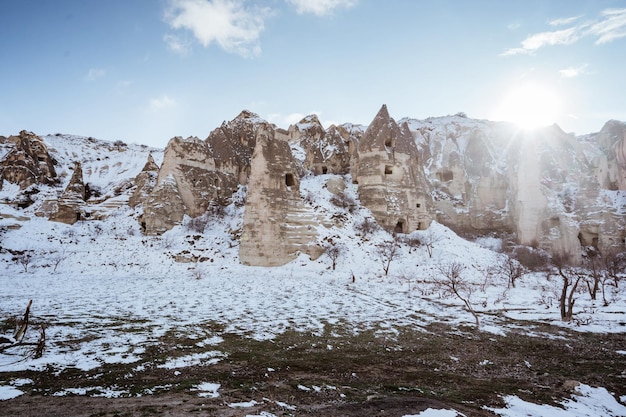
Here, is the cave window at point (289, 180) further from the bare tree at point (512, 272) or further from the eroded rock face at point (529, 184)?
the eroded rock face at point (529, 184)

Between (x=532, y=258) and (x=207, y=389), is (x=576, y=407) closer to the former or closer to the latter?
(x=207, y=389)

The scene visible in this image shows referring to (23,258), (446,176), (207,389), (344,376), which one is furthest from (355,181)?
(207,389)

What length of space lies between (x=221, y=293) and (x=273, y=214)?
8963 mm

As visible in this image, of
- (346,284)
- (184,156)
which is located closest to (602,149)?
(346,284)

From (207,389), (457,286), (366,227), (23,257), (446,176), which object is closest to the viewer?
(207,389)

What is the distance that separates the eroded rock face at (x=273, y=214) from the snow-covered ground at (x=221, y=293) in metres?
0.91

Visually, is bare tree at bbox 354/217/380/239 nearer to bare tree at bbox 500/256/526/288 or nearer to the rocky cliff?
the rocky cliff

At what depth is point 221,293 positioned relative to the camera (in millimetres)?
13133

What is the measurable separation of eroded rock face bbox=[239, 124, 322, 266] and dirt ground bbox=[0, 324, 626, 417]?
13228 millimetres

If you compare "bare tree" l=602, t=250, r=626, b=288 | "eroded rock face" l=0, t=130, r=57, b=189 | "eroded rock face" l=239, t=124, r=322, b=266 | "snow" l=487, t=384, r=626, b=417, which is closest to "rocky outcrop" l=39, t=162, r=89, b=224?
"eroded rock face" l=0, t=130, r=57, b=189

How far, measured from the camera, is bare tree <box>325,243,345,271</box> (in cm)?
2103

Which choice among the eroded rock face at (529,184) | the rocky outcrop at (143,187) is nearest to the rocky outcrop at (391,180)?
the eroded rock face at (529,184)

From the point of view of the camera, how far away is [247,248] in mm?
20844

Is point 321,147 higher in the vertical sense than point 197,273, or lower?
higher
